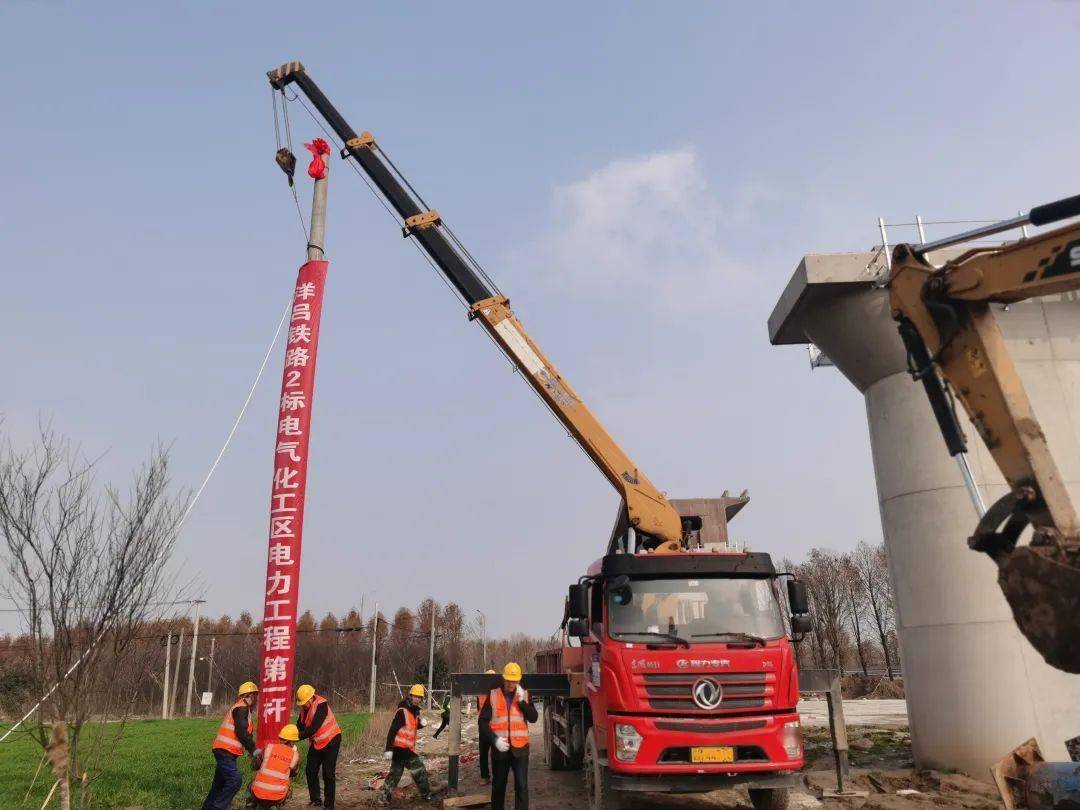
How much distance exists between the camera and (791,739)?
8.41 meters

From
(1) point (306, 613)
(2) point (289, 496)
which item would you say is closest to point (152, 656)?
(2) point (289, 496)

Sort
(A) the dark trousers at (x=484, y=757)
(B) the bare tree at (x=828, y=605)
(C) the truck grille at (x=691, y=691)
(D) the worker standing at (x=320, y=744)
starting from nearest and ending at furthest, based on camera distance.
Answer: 1. (C) the truck grille at (x=691, y=691)
2. (D) the worker standing at (x=320, y=744)
3. (A) the dark trousers at (x=484, y=757)
4. (B) the bare tree at (x=828, y=605)

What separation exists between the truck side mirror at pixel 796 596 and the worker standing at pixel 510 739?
318cm

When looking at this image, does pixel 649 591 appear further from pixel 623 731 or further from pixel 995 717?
pixel 995 717

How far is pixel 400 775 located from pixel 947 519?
352 inches

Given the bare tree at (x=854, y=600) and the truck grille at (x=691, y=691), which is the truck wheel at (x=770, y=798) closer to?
the truck grille at (x=691, y=691)

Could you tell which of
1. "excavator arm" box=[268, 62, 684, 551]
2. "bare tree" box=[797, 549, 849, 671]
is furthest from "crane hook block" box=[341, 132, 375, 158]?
"bare tree" box=[797, 549, 849, 671]

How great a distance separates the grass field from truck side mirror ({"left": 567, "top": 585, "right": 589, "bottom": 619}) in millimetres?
4968

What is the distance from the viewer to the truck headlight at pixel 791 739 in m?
8.34

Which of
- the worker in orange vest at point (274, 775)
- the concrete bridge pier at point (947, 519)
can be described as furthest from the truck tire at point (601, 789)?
the concrete bridge pier at point (947, 519)

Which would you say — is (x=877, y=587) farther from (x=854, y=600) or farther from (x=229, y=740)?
(x=229, y=740)

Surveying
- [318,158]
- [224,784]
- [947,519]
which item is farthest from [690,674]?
[318,158]

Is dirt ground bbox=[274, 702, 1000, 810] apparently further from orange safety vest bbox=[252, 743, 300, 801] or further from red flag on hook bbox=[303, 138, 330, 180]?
red flag on hook bbox=[303, 138, 330, 180]

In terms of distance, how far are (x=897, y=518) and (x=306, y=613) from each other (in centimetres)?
9548
